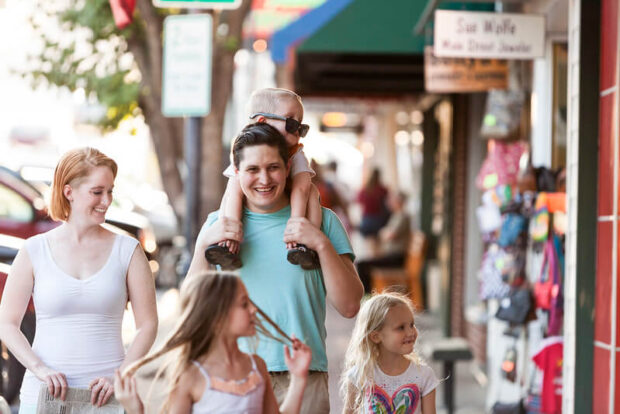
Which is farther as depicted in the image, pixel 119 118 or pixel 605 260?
pixel 119 118

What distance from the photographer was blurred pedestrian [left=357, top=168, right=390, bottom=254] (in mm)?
16250

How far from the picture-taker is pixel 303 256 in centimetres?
340

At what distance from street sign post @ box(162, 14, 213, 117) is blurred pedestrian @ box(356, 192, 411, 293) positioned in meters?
6.78

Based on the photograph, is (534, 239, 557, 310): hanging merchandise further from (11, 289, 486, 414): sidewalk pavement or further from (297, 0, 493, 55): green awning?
(297, 0, 493, 55): green awning

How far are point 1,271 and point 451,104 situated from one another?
6.80 m

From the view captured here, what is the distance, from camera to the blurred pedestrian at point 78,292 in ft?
12.3

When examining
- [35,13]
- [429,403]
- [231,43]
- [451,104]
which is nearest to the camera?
[429,403]

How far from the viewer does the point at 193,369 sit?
3.10 metres

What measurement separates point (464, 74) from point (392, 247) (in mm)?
6700

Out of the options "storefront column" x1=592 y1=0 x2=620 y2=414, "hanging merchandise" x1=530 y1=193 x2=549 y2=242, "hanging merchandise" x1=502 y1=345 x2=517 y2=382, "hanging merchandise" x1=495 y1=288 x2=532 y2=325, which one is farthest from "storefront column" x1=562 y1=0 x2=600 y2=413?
"hanging merchandise" x1=502 y1=345 x2=517 y2=382

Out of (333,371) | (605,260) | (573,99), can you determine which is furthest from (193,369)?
(333,371)

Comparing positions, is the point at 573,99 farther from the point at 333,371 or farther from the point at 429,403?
the point at 333,371

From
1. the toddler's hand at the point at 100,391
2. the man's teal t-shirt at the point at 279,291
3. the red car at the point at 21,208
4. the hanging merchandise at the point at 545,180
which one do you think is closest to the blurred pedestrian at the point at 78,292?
the toddler's hand at the point at 100,391

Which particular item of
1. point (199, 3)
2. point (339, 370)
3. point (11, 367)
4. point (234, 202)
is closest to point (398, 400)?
point (234, 202)
